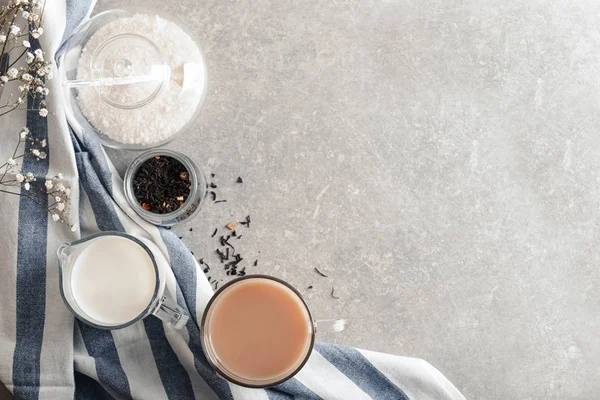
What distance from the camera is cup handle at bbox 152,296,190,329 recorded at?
124 cm

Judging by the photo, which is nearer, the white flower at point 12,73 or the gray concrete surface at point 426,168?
the white flower at point 12,73

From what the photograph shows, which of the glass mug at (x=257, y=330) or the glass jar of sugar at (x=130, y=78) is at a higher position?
the glass jar of sugar at (x=130, y=78)

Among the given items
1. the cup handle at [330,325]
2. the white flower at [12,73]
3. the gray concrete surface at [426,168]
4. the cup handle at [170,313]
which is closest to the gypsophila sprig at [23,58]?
the white flower at [12,73]

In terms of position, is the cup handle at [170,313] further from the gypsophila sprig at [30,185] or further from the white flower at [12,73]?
the white flower at [12,73]

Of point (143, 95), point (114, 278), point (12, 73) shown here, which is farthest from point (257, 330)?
point (12, 73)

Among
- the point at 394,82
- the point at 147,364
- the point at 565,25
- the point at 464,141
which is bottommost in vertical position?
the point at 147,364

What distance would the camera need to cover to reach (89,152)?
4.28 ft

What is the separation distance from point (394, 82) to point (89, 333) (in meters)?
0.76

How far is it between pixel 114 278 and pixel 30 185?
0.77 ft

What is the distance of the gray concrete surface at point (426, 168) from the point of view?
1.39 metres

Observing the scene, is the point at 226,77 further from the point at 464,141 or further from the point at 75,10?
the point at 464,141

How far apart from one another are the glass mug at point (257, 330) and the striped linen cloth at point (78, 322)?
0.06 metres

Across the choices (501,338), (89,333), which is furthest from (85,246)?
(501,338)

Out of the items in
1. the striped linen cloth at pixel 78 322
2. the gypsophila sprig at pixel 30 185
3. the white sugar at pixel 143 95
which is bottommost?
the striped linen cloth at pixel 78 322
